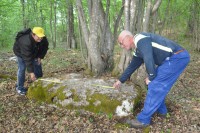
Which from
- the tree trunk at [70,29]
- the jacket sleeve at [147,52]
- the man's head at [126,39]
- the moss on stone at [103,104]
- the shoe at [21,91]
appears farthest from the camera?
the tree trunk at [70,29]

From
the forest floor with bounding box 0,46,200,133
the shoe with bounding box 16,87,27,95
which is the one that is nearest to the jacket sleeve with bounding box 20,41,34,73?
the shoe with bounding box 16,87,27,95

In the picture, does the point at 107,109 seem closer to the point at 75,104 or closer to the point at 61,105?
the point at 75,104

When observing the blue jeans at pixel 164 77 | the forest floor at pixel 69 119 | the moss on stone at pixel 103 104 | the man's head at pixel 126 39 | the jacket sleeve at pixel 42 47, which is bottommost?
the forest floor at pixel 69 119

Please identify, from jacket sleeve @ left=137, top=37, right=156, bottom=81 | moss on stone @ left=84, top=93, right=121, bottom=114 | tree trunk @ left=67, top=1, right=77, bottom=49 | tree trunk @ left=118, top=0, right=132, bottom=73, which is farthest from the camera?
tree trunk @ left=67, top=1, right=77, bottom=49

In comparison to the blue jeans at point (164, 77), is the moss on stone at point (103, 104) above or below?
below

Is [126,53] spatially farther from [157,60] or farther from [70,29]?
[70,29]

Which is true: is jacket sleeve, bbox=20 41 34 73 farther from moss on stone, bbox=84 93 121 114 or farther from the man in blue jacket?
the man in blue jacket

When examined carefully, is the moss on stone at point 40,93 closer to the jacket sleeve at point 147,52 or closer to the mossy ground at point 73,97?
the mossy ground at point 73,97

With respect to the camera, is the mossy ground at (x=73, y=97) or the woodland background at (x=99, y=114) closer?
Result: the woodland background at (x=99, y=114)

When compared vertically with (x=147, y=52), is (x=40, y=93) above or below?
below

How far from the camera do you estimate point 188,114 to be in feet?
17.0

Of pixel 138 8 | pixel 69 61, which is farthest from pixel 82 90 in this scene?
pixel 69 61

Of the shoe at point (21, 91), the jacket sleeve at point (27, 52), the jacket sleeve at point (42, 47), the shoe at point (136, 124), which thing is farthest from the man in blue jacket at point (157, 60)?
the shoe at point (21, 91)

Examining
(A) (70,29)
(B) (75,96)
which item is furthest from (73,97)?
(A) (70,29)
